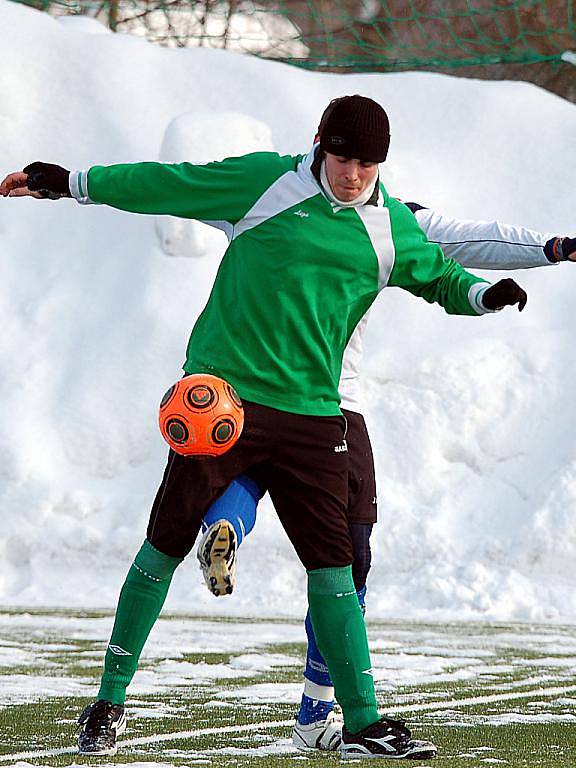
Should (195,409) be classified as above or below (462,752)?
above

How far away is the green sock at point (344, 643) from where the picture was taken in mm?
3799

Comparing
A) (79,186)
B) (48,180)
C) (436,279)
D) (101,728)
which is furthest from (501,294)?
(101,728)

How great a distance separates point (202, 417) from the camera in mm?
3617

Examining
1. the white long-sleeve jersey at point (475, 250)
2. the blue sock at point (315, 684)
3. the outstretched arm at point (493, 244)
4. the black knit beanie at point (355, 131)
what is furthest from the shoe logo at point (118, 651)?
the outstretched arm at point (493, 244)

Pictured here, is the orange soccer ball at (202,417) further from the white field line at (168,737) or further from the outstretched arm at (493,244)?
the outstretched arm at (493,244)

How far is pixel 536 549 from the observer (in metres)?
10.5

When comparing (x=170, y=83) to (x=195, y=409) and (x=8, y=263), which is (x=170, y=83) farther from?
(x=195, y=409)

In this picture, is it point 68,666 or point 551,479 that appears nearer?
point 68,666

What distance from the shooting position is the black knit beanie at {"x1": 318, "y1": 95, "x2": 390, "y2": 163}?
12.4 ft

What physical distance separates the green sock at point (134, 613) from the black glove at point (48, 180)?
3.40 ft

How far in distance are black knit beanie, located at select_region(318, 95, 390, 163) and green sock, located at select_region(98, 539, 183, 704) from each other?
1205mm

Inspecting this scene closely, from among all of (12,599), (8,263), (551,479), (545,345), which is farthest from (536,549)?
(8,263)

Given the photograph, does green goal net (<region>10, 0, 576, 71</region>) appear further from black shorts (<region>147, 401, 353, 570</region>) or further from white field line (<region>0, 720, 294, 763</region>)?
black shorts (<region>147, 401, 353, 570</region>)

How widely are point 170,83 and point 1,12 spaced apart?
1904mm
